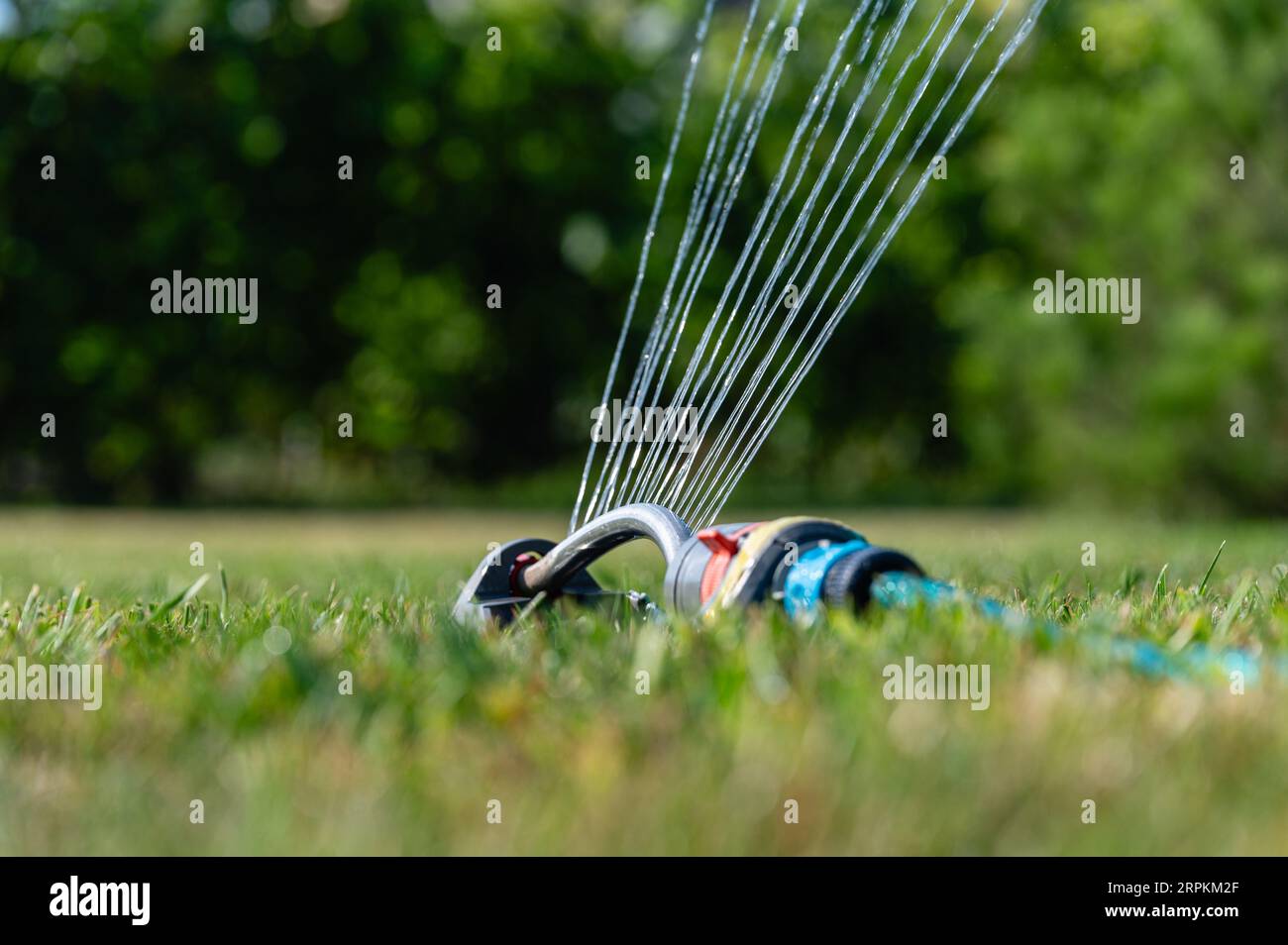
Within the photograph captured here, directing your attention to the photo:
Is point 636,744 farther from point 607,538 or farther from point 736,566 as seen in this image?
point 607,538

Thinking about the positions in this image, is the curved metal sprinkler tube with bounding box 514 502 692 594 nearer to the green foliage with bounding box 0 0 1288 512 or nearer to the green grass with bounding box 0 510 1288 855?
the green grass with bounding box 0 510 1288 855

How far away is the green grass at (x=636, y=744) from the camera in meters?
1.60

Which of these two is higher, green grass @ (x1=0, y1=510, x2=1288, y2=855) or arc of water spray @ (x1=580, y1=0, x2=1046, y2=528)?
arc of water spray @ (x1=580, y1=0, x2=1046, y2=528)

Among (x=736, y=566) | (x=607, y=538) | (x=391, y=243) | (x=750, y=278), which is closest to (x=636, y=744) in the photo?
(x=736, y=566)

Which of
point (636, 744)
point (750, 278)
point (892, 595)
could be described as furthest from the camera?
point (750, 278)

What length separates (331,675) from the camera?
2.26m

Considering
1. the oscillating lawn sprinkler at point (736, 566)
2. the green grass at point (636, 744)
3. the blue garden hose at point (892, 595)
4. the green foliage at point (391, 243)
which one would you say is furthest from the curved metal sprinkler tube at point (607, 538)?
the green foliage at point (391, 243)

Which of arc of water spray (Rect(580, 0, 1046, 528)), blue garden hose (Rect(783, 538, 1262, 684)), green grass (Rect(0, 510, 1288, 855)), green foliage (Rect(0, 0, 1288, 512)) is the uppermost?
green foliage (Rect(0, 0, 1288, 512))

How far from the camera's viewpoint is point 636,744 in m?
1.85

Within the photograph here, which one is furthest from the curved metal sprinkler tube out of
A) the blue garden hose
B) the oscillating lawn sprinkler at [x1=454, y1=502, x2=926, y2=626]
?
the blue garden hose

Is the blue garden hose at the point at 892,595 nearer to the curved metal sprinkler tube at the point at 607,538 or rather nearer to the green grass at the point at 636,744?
the green grass at the point at 636,744

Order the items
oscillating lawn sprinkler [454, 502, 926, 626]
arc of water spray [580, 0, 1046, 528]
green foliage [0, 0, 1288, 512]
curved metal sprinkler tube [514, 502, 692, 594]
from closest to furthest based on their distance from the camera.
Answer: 1. oscillating lawn sprinkler [454, 502, 926, 626]
2. curved metal sprinkler tube [514, 502, 692, 594]
3. arc of water spray [580, 0, 1046, 528]
4. green foliage [0, 0, 1288, 512]

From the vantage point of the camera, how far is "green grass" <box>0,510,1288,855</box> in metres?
1.60
